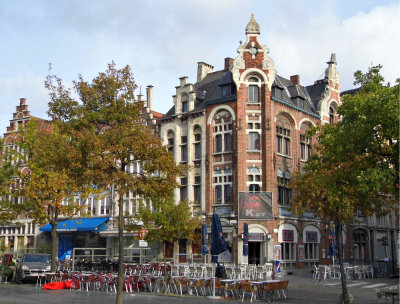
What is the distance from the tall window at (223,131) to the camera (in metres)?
38.8

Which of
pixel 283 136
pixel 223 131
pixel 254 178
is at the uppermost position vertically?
pixel 223 131

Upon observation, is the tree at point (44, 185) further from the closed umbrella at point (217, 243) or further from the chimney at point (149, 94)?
the chimney at point (149, 94)

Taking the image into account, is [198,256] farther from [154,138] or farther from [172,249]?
[154,138]

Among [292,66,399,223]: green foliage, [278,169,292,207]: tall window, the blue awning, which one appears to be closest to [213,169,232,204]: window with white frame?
[278,169,292,207]: tall window

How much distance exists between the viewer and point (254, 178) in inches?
1473

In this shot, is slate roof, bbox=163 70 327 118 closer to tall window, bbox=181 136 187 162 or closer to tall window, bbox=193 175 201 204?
tall window, bbox=181 136 187 162

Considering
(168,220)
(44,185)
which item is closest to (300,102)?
(168,220)

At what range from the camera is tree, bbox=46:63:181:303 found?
18.5 meters

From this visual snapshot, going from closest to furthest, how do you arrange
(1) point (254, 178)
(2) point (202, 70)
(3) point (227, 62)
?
1. (1) point (254, 178)
2. (3) point (227, 62)
3. (2) point (202, 70)

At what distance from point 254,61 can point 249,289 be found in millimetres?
21420

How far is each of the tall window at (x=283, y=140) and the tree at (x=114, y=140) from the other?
19419mm

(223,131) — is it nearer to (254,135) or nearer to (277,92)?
(254,135)

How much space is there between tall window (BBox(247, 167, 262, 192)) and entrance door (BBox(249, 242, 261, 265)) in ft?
13.1

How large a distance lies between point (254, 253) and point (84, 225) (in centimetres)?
1615
